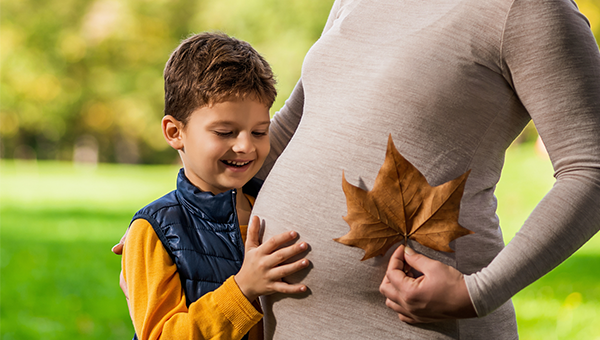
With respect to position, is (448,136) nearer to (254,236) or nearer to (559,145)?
(559,145)

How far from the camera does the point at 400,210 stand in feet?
4.20

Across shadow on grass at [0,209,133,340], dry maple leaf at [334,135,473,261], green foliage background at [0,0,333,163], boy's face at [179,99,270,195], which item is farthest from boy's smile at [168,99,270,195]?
green foliage background at [0,0,333,163]

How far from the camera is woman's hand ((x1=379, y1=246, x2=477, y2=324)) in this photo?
122 cm

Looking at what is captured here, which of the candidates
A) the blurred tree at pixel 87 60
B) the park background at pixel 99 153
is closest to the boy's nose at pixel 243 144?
the park background at pixel 99 153

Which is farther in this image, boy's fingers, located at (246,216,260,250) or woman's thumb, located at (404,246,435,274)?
boy's fingers, located at (246,216,260,250)

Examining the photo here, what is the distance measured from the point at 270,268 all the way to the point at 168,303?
1.04 ft

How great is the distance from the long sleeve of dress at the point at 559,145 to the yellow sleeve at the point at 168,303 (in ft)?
2.03

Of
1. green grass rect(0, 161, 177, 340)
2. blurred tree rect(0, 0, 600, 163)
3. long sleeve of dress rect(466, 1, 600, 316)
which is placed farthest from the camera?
blurred tree rect(0, 0, 600, 163)

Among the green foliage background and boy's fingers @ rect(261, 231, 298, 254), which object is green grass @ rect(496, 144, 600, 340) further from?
the green foliage background

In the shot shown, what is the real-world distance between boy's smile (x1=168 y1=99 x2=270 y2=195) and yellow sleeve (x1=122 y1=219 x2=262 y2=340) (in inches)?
9.7

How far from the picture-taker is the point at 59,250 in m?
7.27

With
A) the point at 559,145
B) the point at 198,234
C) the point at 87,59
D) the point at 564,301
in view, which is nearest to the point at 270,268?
the point at 198,234

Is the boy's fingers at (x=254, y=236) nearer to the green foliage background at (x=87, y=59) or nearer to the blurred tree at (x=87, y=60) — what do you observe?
the blurred tree at (x=87, y=60)

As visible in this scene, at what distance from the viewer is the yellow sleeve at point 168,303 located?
4.82ft
